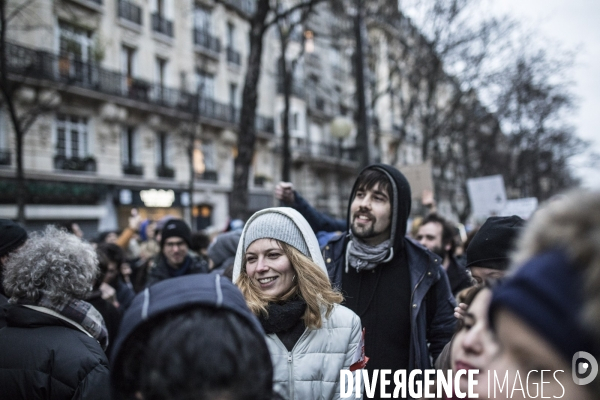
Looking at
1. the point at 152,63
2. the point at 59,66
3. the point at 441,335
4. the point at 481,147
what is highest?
the point at 152,63

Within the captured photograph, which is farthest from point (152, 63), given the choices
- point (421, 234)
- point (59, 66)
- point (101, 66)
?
point (421, 234)

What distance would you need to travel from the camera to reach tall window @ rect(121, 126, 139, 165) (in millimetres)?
22017

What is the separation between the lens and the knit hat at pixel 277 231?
230 cm

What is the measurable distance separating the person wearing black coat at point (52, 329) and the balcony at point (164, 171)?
21.5 m

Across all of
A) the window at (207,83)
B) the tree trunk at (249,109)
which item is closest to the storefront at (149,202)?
the window at (207,83)

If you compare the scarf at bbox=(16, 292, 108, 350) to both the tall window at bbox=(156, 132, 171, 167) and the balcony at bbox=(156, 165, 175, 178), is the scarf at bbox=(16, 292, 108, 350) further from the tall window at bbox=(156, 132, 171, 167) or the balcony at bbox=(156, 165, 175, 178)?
the tall window at bbox=(156, 132, 171, 167)

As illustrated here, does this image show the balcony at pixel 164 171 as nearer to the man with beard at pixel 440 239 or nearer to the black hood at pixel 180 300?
the man with beard at pixel 440 239

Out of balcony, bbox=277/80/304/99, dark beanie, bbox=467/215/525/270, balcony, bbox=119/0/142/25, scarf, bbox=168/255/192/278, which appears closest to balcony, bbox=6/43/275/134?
balcony, bbox=119/0/142/25

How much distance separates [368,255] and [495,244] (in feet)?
2.48

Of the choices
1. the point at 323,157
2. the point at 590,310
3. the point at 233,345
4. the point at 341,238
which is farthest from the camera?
the point at 323,157

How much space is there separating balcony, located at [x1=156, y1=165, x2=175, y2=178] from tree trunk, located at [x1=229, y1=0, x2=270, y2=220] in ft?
50.8

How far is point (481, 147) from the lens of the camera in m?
23.3

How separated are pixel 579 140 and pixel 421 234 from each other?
28.4 meters

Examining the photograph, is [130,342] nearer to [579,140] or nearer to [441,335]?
[441,335]
